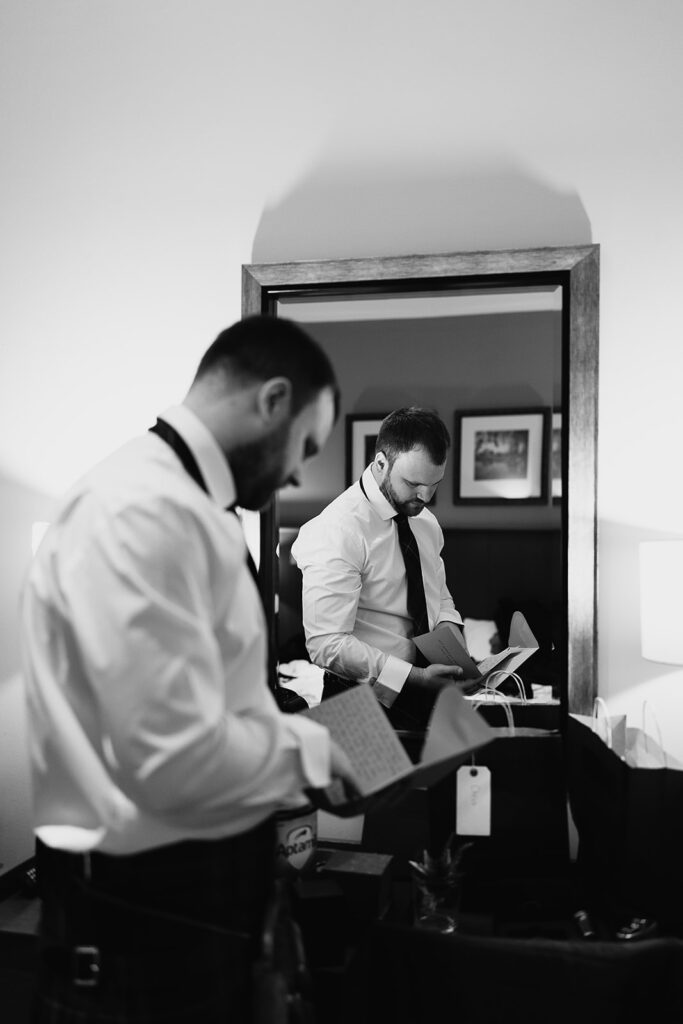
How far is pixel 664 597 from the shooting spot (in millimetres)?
1699

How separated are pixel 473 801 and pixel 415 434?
79 cm

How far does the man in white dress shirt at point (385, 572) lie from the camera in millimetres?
1947

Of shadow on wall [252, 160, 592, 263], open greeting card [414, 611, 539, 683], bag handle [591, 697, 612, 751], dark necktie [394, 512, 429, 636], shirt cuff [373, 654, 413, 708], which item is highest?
shadow on wall [252, 160, 592, 263]

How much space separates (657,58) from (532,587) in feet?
3.98

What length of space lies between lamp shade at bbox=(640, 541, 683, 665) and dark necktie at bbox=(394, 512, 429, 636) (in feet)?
1.58

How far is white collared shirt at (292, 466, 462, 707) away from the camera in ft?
6.39

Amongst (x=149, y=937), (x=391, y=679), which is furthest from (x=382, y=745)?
(x=391, y=679)

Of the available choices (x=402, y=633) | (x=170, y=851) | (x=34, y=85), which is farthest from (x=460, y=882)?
(x=34, y=85)

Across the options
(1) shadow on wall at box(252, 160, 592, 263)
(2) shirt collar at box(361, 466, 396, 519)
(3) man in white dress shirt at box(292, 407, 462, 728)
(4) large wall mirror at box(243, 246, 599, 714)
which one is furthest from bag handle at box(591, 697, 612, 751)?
(1) shadow on wall at box(252, 160, 592, 263)

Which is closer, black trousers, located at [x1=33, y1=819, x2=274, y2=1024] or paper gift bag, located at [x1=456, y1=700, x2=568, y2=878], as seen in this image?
black trousers, located at [x1=33, y1=819, x2=274, y2=1024]

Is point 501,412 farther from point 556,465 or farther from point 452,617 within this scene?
point 452,617

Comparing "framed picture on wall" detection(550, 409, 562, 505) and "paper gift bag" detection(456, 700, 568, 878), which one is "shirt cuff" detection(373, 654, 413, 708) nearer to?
"paper gift bag" detection(456, 700, 568, 878)

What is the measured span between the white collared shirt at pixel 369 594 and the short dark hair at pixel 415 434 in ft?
0.29

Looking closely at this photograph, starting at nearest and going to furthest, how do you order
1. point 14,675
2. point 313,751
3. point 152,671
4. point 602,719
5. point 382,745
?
point 152,671
point 313,751
point 382,745
point 602,719
point 14,675
